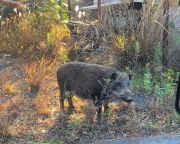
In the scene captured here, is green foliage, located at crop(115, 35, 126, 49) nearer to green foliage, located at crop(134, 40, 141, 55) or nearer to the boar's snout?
green foliage, located at crop(134, 40, 141, 55)

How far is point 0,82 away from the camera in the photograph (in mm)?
7773

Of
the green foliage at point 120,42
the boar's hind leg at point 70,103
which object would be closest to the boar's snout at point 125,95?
the boar's hind leg at point 70,103

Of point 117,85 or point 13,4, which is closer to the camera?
point 117,85

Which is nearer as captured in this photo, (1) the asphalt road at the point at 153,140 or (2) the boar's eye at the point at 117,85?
(1) the asphalt road at the point at 153,140

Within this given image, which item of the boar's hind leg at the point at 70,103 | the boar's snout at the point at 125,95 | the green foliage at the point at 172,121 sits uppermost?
the boar's snout at the point at 125,95

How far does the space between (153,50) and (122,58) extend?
1.83 feet

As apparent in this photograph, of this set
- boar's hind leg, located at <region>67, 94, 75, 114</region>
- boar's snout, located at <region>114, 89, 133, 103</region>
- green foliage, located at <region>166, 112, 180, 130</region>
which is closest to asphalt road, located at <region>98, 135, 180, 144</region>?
green foliage, located at <region>166, 112, 180, 130</region>

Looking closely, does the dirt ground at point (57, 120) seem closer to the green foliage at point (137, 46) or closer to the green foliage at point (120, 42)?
the green foliage at point (137, 46)

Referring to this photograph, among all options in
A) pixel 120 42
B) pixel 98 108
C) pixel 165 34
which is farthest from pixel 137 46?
pixel 98 108

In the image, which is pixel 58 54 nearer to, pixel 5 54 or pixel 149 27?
pixel 5 54

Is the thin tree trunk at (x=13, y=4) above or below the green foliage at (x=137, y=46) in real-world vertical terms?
above

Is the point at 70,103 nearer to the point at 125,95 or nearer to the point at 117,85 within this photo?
the point at 117,85

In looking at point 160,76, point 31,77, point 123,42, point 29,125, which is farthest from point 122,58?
point 29,125

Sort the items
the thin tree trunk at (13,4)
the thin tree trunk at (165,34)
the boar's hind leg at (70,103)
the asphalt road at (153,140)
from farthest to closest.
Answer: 1. the thin tree trunk at (13,4)
2. the thin tree trunk at (165,34)
3. the boar's hind leg at (70,103)
4. the asphalt road at (153,140)
